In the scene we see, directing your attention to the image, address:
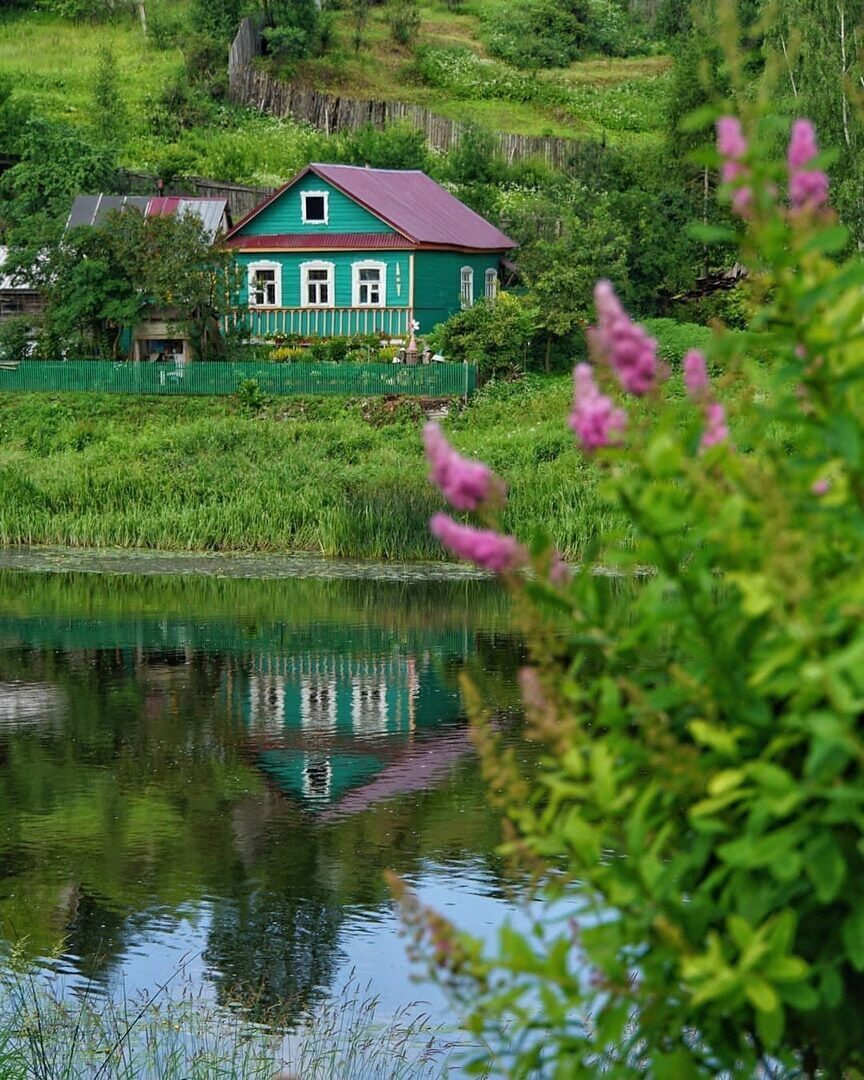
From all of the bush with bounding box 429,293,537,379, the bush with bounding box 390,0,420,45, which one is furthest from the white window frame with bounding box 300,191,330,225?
the bush with bounding box 390,0,420,45

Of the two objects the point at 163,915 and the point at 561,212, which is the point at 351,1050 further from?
the point at 561,212

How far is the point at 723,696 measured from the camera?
11.7 feet

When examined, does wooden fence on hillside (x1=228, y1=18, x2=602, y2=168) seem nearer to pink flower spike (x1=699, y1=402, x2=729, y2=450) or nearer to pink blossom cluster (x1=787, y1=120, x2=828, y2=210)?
pink flower spike (x1=699, y1=402, x2=729, y2=450)

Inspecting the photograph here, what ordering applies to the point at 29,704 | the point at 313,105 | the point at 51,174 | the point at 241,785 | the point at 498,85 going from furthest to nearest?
the point at 498,85
the point at 313,105
the point at 51,174
the point at 29,704
the point at 241,785

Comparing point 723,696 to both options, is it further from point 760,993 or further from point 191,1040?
point 191,1040

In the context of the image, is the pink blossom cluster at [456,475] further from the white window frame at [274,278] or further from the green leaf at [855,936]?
the white window frame at [274,278]

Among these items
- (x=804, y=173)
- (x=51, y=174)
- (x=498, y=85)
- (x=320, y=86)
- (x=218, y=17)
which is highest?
(x=218, y=17)

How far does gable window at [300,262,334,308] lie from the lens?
50031 millimetres

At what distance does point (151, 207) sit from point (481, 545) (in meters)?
47.8

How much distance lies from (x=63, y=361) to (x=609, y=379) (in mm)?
40199

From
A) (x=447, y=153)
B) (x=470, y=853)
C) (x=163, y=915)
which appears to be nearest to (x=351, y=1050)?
(x=163, y=915)

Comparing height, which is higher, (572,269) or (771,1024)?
(572,269)

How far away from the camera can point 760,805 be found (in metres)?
3.29

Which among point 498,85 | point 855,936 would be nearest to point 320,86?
point 498,85
